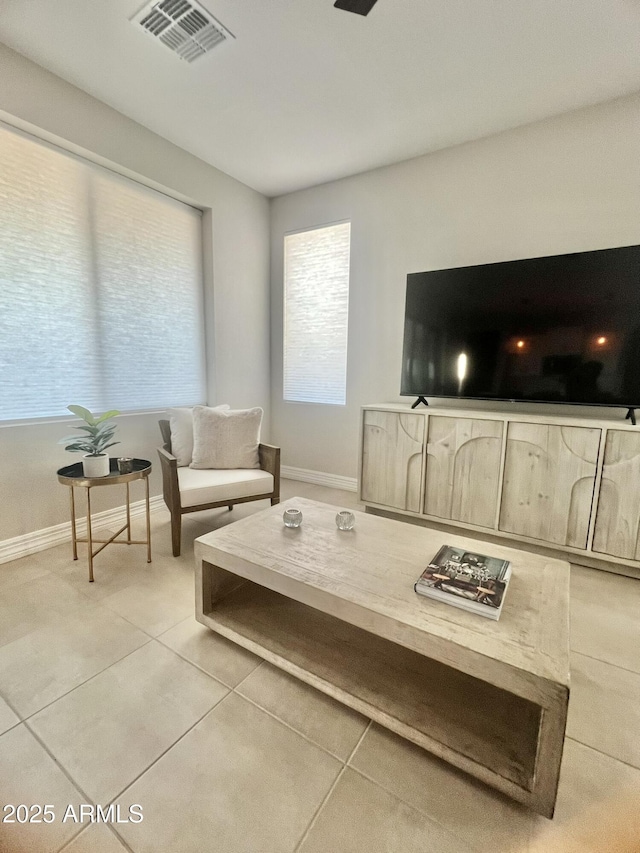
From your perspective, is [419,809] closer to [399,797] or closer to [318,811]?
[399,797]

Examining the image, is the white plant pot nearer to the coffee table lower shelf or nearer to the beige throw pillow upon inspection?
the beige throw pillow

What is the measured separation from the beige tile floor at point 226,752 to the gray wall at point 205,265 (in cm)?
83

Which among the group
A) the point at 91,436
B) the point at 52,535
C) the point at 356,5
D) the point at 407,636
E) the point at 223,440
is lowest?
the point at 52,535

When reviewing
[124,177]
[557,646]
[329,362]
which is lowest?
[557,646]

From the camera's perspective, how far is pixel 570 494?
2143mm

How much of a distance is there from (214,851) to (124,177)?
338 centimetres

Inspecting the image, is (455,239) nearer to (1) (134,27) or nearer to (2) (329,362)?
(2) (329,362)

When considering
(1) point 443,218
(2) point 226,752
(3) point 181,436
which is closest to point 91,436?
(3) point 181,436

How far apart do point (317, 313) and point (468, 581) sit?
2.82 m

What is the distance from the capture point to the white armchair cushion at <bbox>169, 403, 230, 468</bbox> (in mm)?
Result: 2652

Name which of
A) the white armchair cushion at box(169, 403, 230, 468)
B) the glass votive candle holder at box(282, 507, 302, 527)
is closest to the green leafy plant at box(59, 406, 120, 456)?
the white armchair cushion at box(169, 403, 230, 468)

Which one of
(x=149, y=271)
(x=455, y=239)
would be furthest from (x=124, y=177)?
(x=455, y=239)

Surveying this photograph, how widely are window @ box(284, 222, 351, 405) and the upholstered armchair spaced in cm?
115

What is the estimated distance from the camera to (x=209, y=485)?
227cm
